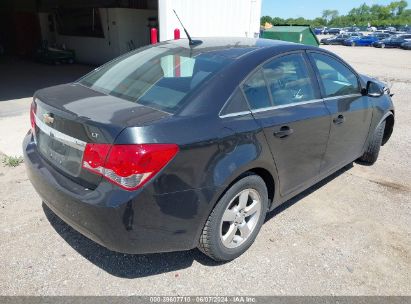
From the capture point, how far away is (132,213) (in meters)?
2.13

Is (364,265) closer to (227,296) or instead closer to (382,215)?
(382,215)

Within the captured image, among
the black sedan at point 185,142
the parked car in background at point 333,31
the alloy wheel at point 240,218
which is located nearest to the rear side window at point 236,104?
the black sedan at point 185,142

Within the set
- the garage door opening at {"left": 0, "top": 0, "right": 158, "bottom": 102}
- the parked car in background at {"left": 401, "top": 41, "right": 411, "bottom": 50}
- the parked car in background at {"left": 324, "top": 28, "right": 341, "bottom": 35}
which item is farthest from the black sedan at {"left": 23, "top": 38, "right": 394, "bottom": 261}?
the parked car in background at {"left": 324, "top": 28, "right": 341, "bottom": 35}

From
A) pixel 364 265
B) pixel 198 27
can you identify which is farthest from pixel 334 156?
pixel 198 27

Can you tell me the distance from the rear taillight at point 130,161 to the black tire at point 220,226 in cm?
60

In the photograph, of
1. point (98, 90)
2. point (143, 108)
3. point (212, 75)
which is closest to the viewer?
point (143, 108)

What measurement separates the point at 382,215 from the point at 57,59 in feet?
51.5

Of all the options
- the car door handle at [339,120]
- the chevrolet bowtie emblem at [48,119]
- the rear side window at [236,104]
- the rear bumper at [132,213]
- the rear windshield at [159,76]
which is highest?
the rear windshield at [159,76]

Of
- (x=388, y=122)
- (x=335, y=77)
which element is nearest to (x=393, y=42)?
(x=388, y=122)

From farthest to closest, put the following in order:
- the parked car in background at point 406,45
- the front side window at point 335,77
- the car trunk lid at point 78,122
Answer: the parked car in background at point 406,45 < the front side window at point 335,77 < the car trunk lid at point 78,122

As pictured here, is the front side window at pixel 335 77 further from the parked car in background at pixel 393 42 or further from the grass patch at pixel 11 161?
the parked car in background at pixel 393 42

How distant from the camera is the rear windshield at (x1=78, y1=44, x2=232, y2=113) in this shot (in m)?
2.53

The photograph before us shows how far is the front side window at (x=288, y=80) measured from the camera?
291cm

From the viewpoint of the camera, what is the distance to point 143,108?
7.89ft
